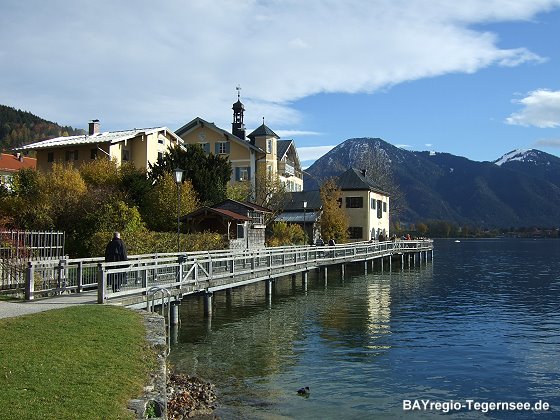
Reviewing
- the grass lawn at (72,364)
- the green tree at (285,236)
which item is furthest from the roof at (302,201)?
the grass lawn at (72,364)

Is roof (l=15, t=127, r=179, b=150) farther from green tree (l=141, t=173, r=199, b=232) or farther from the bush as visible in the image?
the bush

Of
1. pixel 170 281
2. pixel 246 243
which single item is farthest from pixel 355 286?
pixel 170 281

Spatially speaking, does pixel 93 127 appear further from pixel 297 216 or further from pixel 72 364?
pixel 72 364

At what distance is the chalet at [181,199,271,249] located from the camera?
41.4m

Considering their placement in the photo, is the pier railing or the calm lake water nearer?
the calm lake water

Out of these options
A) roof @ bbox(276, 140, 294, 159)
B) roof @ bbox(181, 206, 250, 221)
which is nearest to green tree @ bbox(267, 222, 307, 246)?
roof @ bbox(181, 206, 250, 221)

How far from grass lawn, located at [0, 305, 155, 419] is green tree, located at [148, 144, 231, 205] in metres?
33.8

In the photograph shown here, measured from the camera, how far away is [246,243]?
42.8 meters

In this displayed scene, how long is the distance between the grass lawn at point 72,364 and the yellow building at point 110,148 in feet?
133

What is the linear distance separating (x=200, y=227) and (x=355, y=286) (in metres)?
12.0

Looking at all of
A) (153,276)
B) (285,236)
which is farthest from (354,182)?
(153,276)

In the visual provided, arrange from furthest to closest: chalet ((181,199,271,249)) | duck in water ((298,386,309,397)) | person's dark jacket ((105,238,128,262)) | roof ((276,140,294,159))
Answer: roof ((276,140,294,159)) < chalet ((181,199,271,249)) < person's dark jacket ((105,238,128,262)) < duck in water ((298,386,309,397))

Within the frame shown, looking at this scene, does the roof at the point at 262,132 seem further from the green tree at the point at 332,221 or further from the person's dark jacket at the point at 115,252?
the person's dark jacket at the point at 115,252

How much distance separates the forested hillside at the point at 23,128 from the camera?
143188 mm
